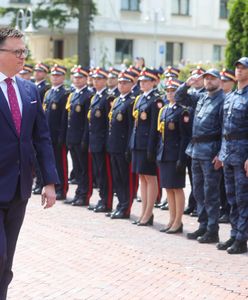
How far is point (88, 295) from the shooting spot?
7.33 metres

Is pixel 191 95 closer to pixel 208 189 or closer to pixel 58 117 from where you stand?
pixel 208 189

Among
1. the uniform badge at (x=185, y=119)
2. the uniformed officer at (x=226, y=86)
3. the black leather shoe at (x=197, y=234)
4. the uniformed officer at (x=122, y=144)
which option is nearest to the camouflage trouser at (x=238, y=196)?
the black leather shoe at (x=197, y=234)

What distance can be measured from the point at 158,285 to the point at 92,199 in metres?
6.20

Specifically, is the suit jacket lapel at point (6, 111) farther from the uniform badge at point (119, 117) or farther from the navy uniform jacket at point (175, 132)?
the uniform badge at point (119, 117)

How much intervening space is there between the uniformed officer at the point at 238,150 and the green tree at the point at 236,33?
7.14 m

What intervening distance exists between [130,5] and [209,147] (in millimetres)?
40150

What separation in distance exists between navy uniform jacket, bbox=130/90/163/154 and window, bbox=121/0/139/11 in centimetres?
3803

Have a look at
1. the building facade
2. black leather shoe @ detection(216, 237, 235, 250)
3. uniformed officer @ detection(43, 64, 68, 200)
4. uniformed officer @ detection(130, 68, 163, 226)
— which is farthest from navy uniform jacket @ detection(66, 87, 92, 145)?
the building facade

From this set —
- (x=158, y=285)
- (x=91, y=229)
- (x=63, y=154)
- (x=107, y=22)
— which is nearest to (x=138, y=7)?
(x=107, y=22)

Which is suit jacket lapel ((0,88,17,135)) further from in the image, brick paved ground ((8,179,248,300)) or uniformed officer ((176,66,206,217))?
uniformed officer ((176,66,206,217))

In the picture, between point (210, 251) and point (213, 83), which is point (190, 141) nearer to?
point (213, 83)

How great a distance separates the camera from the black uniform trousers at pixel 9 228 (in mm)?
5992

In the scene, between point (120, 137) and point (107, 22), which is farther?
point (107, 22)

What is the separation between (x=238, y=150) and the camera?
9078mm
